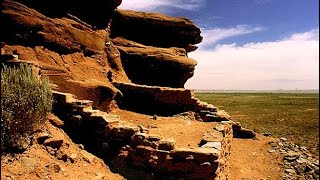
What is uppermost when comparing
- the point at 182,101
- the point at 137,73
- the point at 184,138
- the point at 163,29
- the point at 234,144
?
the point at 163,29

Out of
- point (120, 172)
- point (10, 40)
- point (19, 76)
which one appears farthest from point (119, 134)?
point (10, 40)

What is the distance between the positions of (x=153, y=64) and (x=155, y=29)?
2.92m

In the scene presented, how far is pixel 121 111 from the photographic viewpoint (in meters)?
14.0

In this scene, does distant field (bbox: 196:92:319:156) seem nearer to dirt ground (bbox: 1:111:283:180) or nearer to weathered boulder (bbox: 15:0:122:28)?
dirt ground (bbox: 1:111:283:180)

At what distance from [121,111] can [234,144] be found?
277 inches

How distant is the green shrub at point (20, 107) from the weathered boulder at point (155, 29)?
11.9 meters

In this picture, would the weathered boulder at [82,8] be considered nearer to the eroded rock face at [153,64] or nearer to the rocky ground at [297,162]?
the eroded rock face at [153,64]

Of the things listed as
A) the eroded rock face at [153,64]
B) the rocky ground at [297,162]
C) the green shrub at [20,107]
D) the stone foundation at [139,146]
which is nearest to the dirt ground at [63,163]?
the green shrub at [20,107]

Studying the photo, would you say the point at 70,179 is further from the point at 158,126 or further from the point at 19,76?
the point at 158,126

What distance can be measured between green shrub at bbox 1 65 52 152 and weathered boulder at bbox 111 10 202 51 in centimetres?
1189

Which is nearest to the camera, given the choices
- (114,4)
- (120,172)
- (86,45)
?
Result: (120,172)

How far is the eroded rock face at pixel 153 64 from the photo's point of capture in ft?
60.6

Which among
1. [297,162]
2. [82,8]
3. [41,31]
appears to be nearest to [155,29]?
[82,8]

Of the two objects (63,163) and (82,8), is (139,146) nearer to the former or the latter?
(63,163)
